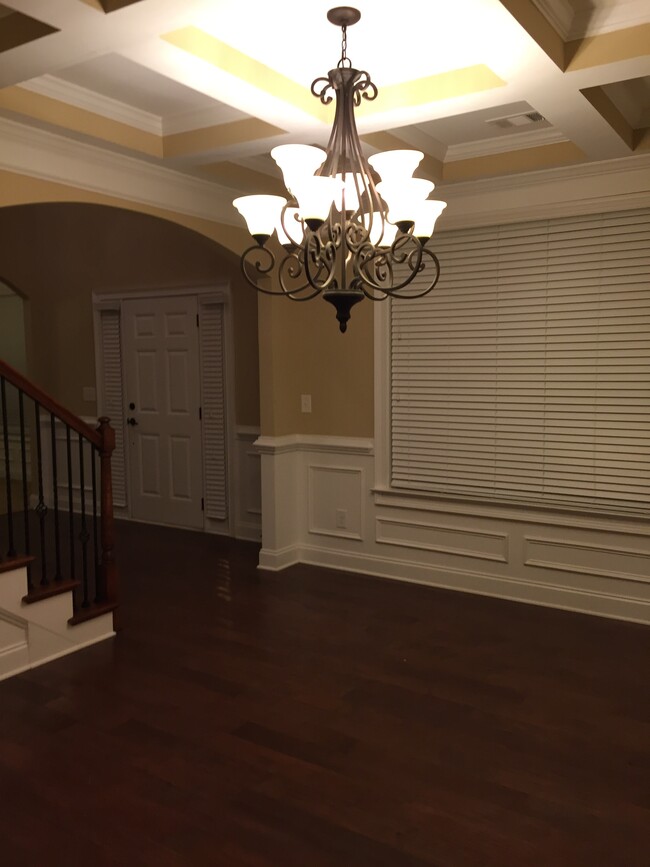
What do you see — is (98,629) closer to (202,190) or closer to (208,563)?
(208,563)

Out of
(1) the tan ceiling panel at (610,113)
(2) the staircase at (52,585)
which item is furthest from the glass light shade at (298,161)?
(2) the staircase at (52,585)

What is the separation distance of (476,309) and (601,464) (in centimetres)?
119

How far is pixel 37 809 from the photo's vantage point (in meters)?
2.43

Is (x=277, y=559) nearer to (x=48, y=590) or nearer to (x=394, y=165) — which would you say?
(x=48, y=590)

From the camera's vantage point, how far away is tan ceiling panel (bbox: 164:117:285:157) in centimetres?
339

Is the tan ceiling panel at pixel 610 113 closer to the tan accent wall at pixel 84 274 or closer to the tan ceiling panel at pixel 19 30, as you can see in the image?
the tan ceiling panel at pixel 19 30

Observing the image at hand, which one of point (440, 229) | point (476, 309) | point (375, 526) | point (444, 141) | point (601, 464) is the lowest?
point (375, 526)

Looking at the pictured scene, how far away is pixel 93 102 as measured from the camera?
333cm

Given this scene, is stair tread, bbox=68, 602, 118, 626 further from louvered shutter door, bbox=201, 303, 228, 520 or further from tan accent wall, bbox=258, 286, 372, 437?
louvered shutter door, bbox=201, 303, 228, 520

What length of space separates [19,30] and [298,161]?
105cm

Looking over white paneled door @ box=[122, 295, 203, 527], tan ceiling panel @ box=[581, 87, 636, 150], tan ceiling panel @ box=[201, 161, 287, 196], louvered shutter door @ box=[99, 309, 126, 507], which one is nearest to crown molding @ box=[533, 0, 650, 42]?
tan ceiling panel @ box=[581, 87, 636, 150]

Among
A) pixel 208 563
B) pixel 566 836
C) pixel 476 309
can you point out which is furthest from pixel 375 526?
pixel 566 836

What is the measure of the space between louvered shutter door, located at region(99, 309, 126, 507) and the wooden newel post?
2789 millimetres

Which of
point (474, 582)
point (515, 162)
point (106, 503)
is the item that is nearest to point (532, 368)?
point (515, 162)
